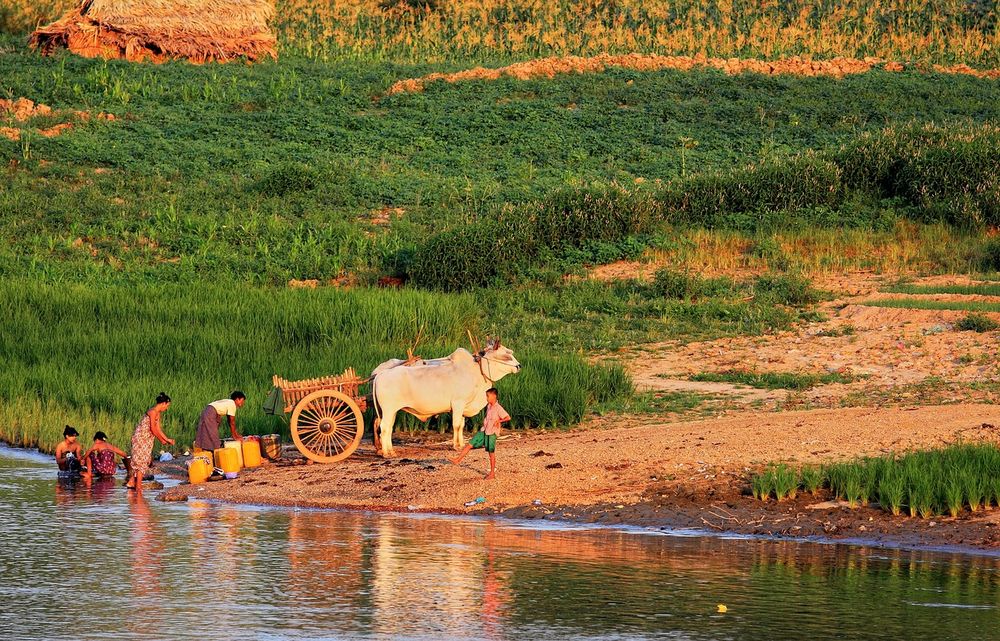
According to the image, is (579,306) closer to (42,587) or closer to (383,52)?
(42,587)

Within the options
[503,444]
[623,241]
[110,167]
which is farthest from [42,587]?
[110,167]

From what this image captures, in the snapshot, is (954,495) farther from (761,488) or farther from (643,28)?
(643,28)

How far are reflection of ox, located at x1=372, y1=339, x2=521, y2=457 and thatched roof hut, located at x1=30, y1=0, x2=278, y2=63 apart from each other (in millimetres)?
34965

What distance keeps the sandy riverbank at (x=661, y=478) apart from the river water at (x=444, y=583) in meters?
0.55

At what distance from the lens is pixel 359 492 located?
42.3 feet

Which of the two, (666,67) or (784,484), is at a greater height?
(666,67)

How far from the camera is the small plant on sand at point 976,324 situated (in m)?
19.9

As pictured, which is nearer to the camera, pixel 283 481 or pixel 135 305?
pixel 283 481

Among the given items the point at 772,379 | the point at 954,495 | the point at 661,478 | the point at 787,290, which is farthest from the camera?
the point at 787,290

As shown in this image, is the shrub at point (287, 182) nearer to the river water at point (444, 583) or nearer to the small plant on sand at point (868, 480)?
the river water at point (444, 583)

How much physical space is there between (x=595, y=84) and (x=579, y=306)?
22.2m

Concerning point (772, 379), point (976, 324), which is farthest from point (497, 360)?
point (976, 324)

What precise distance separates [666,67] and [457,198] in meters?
17.0

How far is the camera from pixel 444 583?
31.2ft
